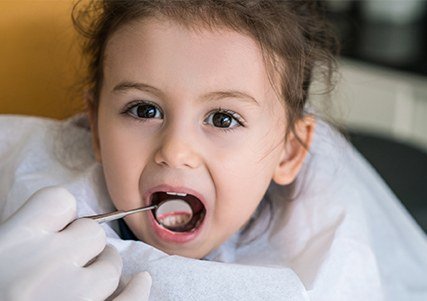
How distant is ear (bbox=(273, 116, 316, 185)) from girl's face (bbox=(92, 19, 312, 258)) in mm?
80

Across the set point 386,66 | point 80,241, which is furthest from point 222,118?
point 386,66

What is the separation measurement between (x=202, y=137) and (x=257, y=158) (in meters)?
0.08

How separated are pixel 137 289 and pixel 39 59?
Answer: 422 mm

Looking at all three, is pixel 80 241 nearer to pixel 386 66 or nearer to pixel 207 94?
pixel 207 94

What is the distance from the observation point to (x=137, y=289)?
0.74 metres

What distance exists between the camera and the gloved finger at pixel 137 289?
723 mm

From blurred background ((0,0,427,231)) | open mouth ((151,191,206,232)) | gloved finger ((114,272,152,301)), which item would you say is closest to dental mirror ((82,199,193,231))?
open mouth ((151,191,206,232))

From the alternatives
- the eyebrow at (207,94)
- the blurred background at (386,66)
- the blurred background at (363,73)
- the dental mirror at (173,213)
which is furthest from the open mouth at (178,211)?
the blurred background at (386,66)

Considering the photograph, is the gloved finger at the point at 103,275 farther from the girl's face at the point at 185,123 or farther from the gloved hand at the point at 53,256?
the girl's face at the point at 185,123

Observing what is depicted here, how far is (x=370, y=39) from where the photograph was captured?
2246 millimetres

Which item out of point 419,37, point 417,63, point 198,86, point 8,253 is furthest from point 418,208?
point 419,37

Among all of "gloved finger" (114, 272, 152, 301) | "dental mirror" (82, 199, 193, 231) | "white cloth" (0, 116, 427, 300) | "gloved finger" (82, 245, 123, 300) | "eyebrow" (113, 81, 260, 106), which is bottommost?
"white cloth" (0, 116, 427, 300)

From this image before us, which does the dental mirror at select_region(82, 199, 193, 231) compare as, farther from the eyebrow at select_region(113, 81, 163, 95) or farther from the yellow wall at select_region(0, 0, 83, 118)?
the yellow wall at select_region(0, 0, 83, 118)

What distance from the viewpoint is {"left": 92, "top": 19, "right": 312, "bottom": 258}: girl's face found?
83cm
